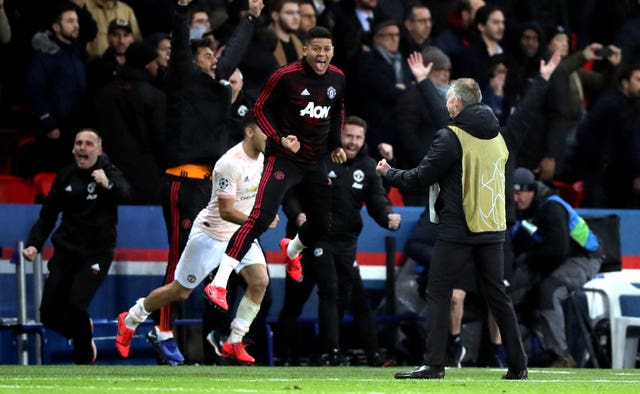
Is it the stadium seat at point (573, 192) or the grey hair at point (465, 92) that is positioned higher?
the grey hair at point (465, 92)

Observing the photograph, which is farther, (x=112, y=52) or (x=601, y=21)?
(x=601, y=21)

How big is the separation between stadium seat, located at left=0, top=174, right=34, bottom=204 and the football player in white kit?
311 cm

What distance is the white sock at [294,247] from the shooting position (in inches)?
523

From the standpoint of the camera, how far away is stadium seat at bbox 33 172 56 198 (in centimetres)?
1597

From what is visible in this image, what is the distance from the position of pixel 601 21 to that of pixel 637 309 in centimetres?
532

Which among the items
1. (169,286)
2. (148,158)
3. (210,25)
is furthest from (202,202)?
(210,25)

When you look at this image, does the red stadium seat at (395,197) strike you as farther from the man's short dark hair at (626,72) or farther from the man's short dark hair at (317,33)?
the man's short dark hair at (317,33)

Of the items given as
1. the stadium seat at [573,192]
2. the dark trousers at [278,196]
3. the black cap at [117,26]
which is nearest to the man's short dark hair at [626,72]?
the stadium seat at [573,192]

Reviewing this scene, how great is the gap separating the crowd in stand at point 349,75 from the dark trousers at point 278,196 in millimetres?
1534

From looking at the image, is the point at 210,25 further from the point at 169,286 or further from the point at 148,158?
the point at 169,286

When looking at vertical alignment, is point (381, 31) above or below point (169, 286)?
above

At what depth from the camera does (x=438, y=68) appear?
16672 millimetres

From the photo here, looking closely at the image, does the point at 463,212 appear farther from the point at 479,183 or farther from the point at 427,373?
the point at 427,373

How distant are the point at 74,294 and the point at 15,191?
2024 millimetres
